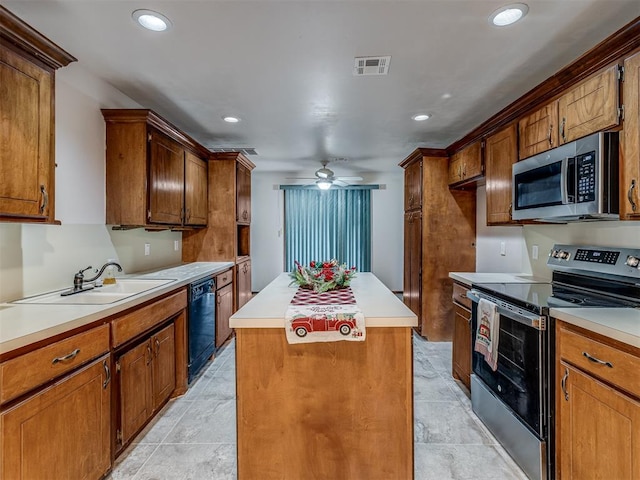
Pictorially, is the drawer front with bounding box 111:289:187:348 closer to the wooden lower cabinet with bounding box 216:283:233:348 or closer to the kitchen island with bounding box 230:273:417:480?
the kitchen island with bounding box 230:273:417:480

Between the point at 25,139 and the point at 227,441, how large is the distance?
205 centimetres

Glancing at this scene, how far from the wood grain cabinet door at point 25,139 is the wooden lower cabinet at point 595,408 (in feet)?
8.72

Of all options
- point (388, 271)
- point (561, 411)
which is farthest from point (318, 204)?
point (561, 411)

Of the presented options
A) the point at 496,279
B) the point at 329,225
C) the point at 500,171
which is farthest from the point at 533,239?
the point at 329,225

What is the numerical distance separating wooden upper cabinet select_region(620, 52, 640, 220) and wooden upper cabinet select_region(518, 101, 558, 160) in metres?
0.47

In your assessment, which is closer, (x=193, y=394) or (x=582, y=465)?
(x=582, y=465)

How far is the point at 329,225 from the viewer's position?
21.4ft

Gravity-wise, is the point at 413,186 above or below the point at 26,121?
above

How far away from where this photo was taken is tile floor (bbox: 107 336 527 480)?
1.89 metres

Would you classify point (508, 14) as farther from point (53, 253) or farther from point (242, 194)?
point (242, 194)

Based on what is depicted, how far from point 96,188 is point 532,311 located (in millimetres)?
3006

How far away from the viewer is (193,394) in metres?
2.79

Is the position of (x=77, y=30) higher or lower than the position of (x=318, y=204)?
higher

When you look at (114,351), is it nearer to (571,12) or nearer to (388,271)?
(571,12)
